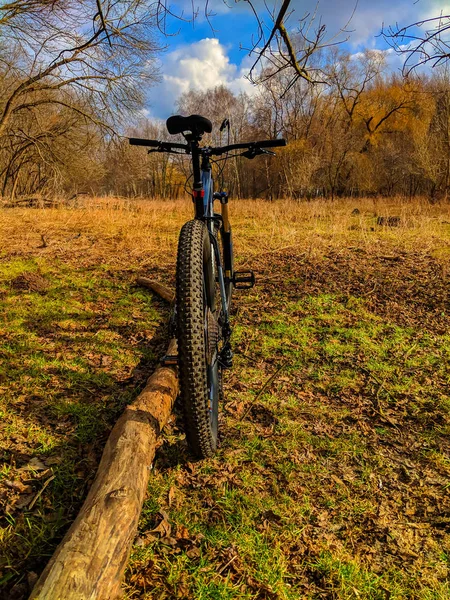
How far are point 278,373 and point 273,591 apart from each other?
207 centimetres

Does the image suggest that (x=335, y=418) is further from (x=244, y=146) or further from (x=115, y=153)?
(x=115, y=153)

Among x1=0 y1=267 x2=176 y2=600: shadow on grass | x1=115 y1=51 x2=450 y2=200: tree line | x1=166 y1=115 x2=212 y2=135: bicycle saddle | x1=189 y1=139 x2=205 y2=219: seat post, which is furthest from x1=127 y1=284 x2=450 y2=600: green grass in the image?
x1=115 y1=51 x2=450 y2=200: tree line

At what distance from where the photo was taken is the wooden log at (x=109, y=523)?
1.40 metres

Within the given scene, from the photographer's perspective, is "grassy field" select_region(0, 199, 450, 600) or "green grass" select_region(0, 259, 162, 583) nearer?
"grassy field" select_region(0, 199, 450, 600)

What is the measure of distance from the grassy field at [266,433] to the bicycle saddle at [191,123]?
2002 mm

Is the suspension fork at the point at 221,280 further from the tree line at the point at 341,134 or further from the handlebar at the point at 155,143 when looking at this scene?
the tree line at the point at 341,134

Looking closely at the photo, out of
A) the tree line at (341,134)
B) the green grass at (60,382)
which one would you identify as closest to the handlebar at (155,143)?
the green grass at (60,382)

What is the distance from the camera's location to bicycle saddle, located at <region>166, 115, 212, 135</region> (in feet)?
8.07

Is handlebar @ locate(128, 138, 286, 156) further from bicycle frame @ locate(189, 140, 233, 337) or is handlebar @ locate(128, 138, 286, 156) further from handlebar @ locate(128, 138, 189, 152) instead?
bicycle frame @ locate(189, 140, 233, 337)

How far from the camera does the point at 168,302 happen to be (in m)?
5.24

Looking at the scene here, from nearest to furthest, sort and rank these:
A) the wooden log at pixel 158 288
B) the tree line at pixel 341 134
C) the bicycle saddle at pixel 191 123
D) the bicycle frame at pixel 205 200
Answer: the bicycle saddle at pixel 191 123
the bicycle frame at pixel 205 200
the wooden log at pixel 158 288
the tree line at pixel 341 134

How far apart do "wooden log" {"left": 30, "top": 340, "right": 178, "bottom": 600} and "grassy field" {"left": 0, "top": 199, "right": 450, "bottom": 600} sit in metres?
0.23

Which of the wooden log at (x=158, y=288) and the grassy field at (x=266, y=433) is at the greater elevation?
the wooden log at (x=158, y=288)

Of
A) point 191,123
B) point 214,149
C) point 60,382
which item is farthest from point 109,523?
point 214,149
